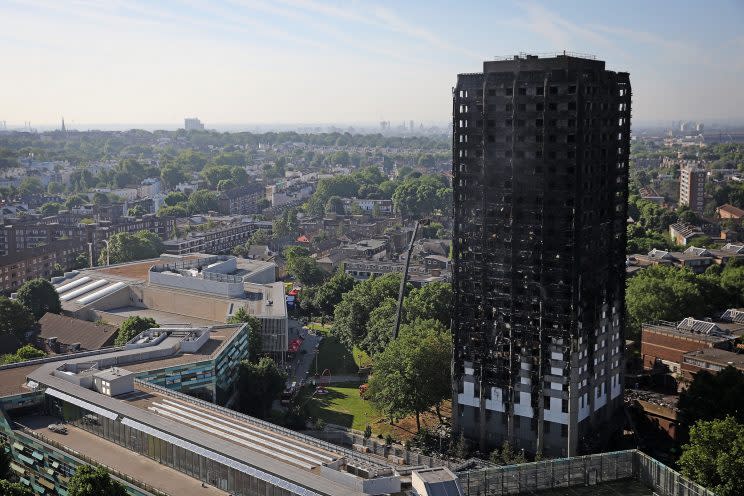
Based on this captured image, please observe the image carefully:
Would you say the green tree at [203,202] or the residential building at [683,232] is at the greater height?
the green tree at [203,202]

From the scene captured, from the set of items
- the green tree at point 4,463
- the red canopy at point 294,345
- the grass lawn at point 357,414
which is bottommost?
the grass lawn at point 357,414

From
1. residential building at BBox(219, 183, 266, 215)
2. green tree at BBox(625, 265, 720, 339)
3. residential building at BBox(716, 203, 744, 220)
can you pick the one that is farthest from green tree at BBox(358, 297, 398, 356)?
residential building at BBox(219, 183, 266, 215)

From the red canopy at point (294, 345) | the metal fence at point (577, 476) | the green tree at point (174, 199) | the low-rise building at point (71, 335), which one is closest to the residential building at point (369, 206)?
the green tree at point (174, 199)

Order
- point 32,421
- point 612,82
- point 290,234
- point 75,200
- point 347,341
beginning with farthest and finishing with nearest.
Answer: point 75,200, point 290,234, point 347,341, point 612,82, point 32,421

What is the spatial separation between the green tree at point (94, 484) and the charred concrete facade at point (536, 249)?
42.8 feet

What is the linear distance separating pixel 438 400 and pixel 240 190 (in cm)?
7616

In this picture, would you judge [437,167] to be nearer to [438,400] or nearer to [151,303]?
[151,303]

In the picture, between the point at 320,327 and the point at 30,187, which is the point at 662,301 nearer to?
the point at 320,327

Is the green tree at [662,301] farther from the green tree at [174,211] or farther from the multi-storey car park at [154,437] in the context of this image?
the green tree at [174,211]

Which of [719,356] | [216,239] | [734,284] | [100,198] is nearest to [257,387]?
[719,356]

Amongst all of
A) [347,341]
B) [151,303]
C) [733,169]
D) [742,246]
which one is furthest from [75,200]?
[733,169]

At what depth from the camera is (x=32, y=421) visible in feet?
87.1

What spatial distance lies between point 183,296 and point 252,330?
6.92 meters

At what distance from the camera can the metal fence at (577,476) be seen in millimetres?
19750
